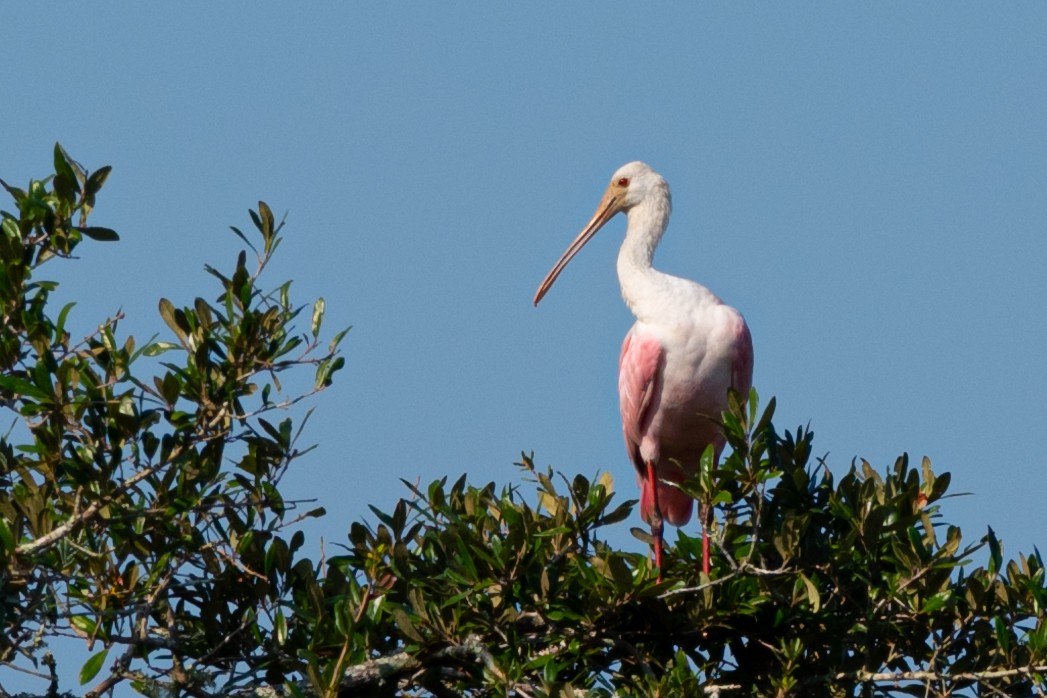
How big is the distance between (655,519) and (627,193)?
274 cm

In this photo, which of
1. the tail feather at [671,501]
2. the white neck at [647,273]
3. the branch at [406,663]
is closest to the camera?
the branch at [406,663]

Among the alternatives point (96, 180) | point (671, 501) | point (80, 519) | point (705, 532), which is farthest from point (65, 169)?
point (671, 501)

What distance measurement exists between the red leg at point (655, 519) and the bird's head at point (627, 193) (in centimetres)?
175

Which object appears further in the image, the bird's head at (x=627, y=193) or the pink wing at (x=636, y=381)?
the bird's head at (x=627, y=193)

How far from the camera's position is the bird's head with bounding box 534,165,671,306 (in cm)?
1123

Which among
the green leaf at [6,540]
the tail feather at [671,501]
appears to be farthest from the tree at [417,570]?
the tail feather at [671,501]

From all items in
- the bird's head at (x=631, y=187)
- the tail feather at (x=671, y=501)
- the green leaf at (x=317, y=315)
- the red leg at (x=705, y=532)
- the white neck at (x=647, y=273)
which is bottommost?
the red leg at (x=705, y=532)

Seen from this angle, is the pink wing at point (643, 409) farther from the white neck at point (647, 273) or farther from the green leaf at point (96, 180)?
the green leaf at point (96, 180)

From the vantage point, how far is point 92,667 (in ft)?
22.4

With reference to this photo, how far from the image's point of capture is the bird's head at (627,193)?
442 inches

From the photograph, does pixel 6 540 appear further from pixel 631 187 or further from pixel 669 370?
pixel 631 187

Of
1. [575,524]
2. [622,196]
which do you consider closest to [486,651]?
[575,524]

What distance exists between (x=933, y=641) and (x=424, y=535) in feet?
7.62

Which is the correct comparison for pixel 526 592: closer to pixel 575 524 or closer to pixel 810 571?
pixel 575 524
